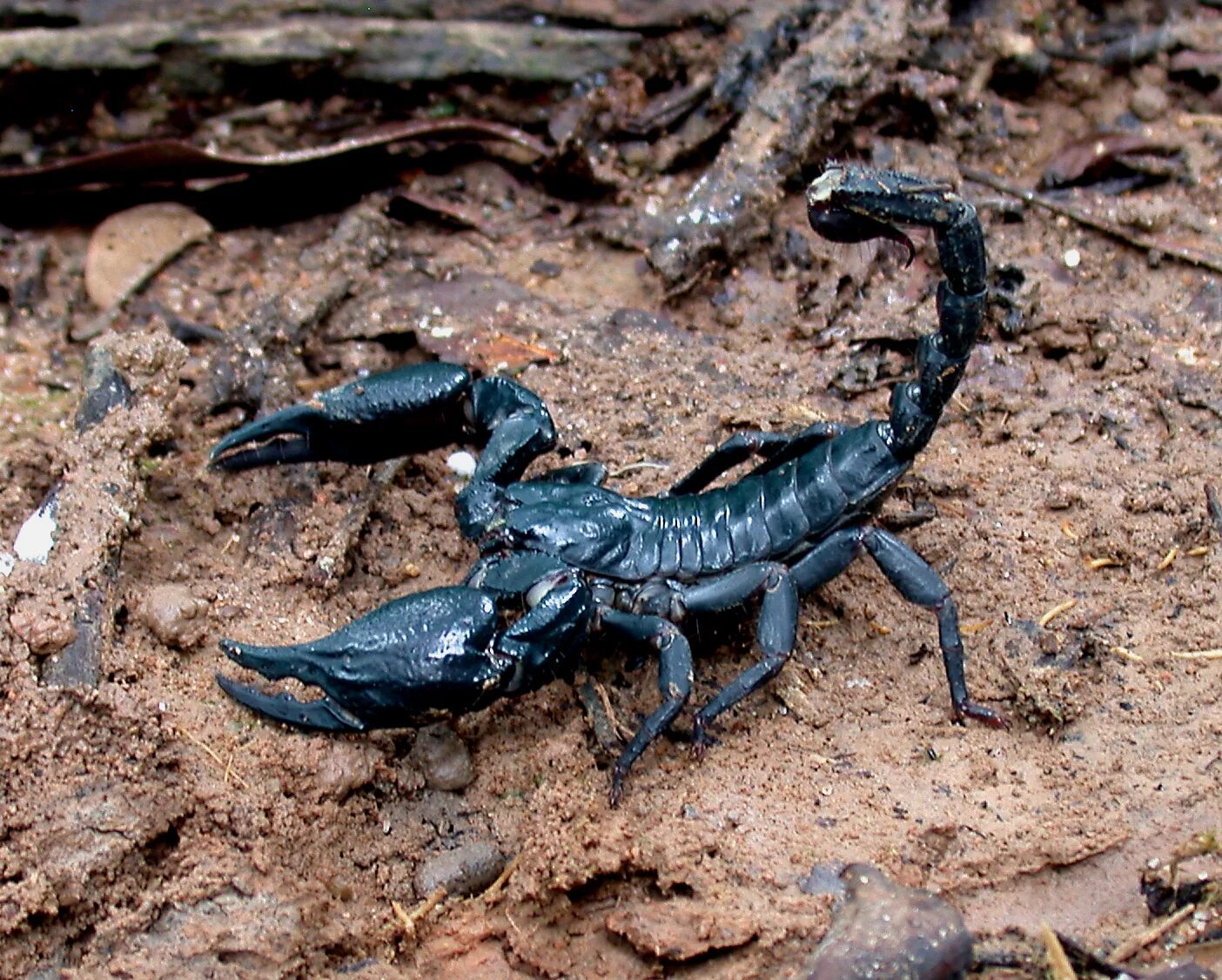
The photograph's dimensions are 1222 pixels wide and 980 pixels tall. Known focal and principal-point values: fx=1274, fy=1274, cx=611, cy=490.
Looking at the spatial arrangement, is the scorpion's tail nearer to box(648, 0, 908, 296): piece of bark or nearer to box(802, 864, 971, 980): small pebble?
box(802, 864, 971, 980): small pebble

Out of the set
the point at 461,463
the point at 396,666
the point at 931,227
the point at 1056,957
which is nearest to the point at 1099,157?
the point at 931,227

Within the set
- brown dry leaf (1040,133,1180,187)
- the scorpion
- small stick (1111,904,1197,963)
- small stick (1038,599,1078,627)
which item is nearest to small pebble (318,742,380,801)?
the scorpion

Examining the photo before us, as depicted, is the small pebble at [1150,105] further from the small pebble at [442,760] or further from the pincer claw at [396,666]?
the small pebble at [442,760]

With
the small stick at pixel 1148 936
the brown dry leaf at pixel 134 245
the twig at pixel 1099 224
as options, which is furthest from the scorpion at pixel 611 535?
the twig at pixel 1099 224

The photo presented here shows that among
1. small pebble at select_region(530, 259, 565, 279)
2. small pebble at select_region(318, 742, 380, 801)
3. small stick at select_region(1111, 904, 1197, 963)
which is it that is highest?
small pebble at select_region(530, 259, 565, 279)

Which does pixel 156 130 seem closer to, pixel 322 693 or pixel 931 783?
pixel 322 693

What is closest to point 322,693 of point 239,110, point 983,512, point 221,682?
point 221,682
